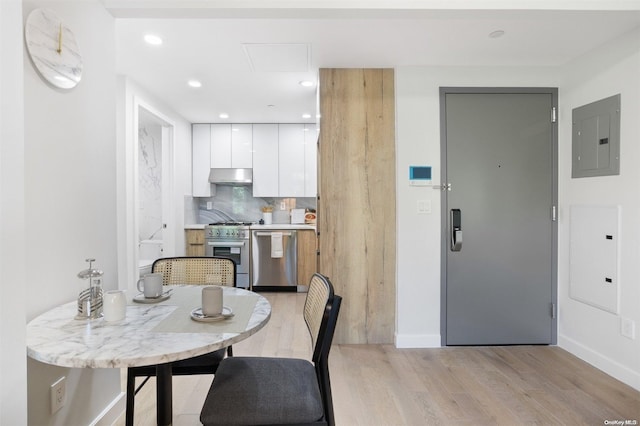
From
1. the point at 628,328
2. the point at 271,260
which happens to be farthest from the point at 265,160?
the point at 628,328

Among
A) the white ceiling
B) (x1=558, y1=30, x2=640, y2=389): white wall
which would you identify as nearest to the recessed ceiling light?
the white ceiling

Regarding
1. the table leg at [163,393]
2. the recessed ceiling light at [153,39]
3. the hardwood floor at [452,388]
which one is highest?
the recessed ceiling light at [153,39]

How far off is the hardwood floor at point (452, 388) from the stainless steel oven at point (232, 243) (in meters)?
1.73

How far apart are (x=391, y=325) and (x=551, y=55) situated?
2490mm

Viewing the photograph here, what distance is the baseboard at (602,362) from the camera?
2154 mm

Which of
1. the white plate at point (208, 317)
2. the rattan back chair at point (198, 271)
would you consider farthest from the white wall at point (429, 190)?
the white plate at point (208, 317)

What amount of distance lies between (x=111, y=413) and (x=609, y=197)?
337 cm

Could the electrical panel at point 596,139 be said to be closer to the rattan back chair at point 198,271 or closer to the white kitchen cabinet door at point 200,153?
the rattan back chair at point 198,271

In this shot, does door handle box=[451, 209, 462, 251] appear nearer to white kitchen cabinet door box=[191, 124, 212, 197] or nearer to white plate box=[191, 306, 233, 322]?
white plate box=[191, 306, 233, 322]

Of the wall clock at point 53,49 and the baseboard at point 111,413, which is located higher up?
the wall clock at point 53,49

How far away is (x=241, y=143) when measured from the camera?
4.80 m

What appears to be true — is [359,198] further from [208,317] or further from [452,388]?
[208,317]

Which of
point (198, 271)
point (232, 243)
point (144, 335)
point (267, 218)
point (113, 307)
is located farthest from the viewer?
point (267, 218)

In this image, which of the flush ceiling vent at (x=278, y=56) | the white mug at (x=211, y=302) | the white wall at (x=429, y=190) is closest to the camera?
the white mug at (x=211, y=302)
